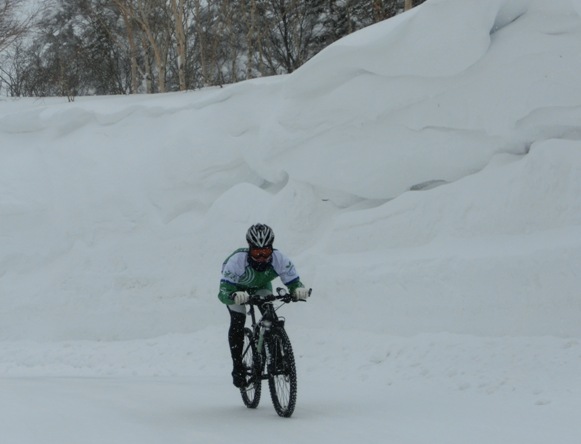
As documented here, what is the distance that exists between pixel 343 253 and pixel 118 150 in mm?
6384

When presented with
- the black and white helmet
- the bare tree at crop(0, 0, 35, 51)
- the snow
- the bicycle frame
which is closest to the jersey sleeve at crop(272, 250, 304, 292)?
the bicycle frame

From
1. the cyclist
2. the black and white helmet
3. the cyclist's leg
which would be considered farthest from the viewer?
the cyclist's leg

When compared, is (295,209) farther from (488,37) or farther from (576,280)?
(576,280)

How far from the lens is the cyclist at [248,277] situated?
724 cm

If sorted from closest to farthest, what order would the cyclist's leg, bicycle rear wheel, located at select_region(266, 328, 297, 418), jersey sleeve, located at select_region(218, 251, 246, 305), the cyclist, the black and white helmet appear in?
bicycle rear wheel, located at select_region(266, 328, 297, 418)
the black and white helmet
the cyclist
jersey sleeve, located at select_region(218, 251, 246, 305)
the cyclist's leg

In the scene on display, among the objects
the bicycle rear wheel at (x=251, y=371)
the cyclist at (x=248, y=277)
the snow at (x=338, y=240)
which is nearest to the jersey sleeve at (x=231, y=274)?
the cyclist at (x=248, y=277)

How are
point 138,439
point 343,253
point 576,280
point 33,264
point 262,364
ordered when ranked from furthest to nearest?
point 33,264 < point 343,253 < point 576,280 < point 262,364 < point 138,439

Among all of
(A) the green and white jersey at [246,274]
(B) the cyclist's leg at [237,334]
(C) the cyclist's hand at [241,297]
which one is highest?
(A) the green and white jersey at [246,274]

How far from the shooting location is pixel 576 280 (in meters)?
10.2

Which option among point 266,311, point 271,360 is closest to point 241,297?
point 266,311

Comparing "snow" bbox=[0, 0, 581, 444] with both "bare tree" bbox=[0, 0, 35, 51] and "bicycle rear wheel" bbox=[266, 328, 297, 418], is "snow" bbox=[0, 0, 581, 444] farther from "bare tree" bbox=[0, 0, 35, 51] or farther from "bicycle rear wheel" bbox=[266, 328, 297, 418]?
"bare tree" bbox=[0, 0, 35, 51]

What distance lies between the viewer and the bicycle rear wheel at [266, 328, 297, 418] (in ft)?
22.1

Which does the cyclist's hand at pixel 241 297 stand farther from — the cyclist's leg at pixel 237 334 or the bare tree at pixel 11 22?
the bare tree at pixel 11 22

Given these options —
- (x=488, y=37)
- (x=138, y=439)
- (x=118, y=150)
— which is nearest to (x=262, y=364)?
(x=138, y=439)
